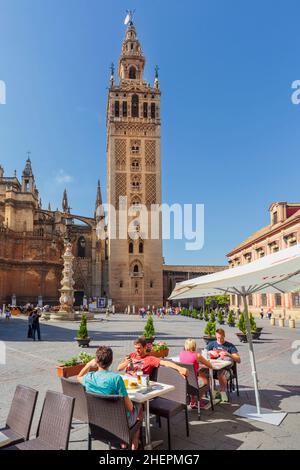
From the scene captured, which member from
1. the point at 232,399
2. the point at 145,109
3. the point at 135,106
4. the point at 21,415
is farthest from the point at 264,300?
the point at 21,415

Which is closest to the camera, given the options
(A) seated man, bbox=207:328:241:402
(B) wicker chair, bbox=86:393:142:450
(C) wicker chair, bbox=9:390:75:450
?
(C) wicker chair, bbox=9:390:75:450

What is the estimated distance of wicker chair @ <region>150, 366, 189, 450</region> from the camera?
178 inches

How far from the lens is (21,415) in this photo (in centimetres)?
354

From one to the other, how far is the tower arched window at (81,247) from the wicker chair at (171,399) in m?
49.1

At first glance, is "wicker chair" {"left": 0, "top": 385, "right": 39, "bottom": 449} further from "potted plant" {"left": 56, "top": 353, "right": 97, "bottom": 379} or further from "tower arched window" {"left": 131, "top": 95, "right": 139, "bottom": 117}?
"tower arched window" {"left": 131, "top": 95, "right": 139, "bottom": 117}

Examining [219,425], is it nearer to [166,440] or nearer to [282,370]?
[166,440]

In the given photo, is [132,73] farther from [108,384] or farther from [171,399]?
[108,384]

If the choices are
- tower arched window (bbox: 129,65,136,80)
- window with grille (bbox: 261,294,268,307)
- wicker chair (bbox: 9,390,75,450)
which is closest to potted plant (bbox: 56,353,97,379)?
wicker chair (bbox: 9,390,75,450)

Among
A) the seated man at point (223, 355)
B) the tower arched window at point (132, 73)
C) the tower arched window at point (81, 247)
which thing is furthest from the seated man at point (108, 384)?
the tower arched window at point (132, 73)

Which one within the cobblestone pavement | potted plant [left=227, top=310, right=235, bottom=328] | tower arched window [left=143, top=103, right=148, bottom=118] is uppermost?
tower arched window [left=143, top=103, right=148, bottom=118]

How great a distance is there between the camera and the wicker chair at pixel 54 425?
3205mm

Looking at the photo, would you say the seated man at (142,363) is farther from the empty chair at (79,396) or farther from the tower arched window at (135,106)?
the tower arched window at (135,106)

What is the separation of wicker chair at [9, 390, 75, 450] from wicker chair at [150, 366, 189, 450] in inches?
64.7

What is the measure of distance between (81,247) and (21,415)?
5074 centimetres
